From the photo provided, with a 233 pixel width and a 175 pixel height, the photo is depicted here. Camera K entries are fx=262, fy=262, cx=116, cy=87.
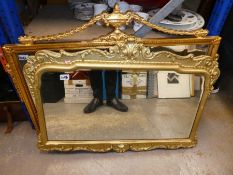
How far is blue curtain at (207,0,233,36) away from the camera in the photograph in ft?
3.08

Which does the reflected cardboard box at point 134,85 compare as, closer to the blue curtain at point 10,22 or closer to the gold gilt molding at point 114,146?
the gold gilt molding at point 114,146

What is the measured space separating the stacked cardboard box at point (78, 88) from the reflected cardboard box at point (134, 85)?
0.14 m

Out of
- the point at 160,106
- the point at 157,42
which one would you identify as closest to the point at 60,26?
the point at 157,42

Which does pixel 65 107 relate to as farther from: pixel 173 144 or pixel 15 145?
pixel 173 144

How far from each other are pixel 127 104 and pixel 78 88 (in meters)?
0.22

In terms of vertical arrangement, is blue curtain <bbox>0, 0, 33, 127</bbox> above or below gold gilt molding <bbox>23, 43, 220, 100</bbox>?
above

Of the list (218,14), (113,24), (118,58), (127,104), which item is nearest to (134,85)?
(127,104)

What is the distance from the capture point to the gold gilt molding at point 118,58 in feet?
2.88

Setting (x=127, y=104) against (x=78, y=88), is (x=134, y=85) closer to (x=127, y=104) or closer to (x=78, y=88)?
(x=127, y=104)

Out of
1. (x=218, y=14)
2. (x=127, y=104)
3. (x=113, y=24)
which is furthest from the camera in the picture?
(x=127, y=104)

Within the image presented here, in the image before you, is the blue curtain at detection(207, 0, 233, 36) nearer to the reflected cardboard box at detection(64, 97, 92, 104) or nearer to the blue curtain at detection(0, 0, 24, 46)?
the reflected cardboard box at detection(64, 97, 92, 104)

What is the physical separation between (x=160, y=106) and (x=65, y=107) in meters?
0.40

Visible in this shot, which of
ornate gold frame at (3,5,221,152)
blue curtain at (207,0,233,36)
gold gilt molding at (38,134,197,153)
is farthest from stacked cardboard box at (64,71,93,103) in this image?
blue curtain at (207,0,233,36)

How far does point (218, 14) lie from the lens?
0.97 meters
